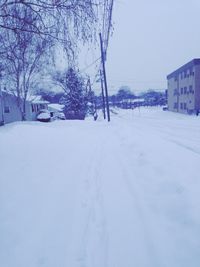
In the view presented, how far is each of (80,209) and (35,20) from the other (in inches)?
225

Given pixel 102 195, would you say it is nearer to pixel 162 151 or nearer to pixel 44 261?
pixel 44 261

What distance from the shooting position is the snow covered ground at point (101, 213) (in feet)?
10.7

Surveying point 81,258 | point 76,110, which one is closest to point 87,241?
point 81,258

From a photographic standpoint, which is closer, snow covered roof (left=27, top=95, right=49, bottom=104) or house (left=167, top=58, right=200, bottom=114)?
house (left=167, top=58, right=200, bottom=114)

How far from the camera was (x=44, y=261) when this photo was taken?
10.5 feet

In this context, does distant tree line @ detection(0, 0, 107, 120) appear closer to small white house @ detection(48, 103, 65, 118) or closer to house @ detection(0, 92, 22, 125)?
house @ detection(0, 92, 22, 125)

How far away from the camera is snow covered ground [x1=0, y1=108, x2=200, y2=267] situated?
128 inches

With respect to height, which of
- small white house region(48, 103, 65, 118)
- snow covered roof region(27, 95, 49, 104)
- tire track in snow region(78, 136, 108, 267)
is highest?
snow covered roof region(27, 95, 49, 104)

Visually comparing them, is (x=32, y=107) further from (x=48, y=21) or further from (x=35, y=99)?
(x=48, y=21)

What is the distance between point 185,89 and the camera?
46125mm

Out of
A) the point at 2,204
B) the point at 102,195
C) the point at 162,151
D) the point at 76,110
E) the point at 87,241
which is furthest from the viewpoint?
the point at 76,110

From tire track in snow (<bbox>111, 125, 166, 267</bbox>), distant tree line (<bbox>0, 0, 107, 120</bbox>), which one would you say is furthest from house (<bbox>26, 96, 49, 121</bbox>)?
tire track in snow (<bbox>111, 125, 166, 267</bbox>)

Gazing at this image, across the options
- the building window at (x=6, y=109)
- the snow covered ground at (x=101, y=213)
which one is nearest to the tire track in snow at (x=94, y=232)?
the snow covered ground at (x=101, y=213)

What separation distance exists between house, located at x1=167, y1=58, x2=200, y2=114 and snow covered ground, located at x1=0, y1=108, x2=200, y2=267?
117 ft
